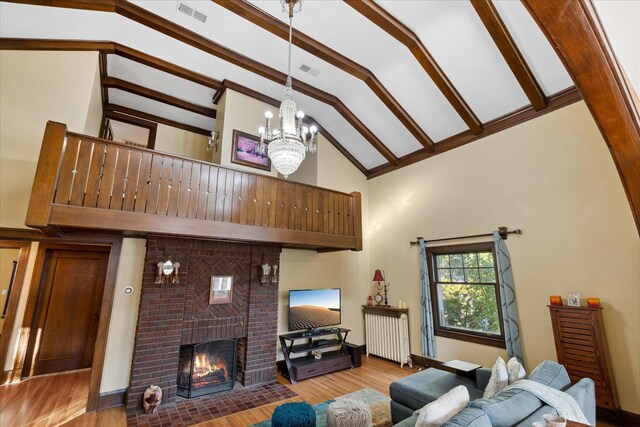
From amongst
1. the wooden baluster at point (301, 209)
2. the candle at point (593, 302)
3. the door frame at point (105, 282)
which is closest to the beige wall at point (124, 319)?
the door frame at point (105, 282)

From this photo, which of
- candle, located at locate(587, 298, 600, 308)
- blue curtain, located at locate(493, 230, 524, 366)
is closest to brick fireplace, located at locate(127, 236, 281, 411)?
blue curtain, located at locate(493, 230, 524, 366)

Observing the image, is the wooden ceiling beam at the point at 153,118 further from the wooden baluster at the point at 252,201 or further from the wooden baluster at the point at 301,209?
the wooden baluster at the point at 301,209

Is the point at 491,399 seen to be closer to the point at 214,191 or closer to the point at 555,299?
the point at 555,299

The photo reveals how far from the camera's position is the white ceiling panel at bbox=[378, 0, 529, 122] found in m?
3.99

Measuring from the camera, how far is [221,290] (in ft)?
15.9

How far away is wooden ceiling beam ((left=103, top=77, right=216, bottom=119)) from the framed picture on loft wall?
1.18 m

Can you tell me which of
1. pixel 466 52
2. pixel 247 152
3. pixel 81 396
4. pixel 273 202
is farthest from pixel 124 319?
pixel 466 52

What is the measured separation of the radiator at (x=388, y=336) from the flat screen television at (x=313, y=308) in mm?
958

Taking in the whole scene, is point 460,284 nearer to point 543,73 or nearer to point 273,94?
point 543,73

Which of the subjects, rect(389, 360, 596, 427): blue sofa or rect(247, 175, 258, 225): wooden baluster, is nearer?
rect(389, 360, 596, 427): blue sofa

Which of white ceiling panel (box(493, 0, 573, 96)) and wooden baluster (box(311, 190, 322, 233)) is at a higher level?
white ceiling panel (box(493, 0, 573, 96))

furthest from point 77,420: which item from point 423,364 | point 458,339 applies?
point 458,339

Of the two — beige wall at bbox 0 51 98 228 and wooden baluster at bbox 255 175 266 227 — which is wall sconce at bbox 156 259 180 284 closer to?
wooden baluster at bbox 255 175 266 227

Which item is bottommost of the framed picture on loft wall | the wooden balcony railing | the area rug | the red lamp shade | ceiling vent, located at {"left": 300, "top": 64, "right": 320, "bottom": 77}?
the area rug
